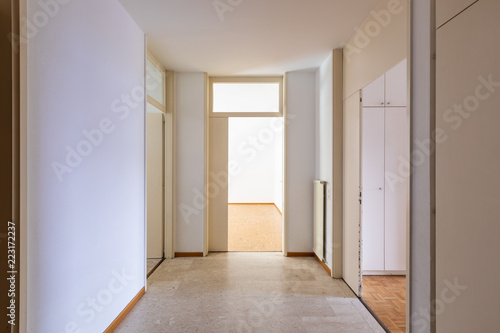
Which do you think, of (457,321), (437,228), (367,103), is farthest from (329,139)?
(457,321)

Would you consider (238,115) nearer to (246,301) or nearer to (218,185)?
(218,185)

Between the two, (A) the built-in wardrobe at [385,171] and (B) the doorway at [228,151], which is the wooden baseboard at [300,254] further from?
(A) the built-in wardrobe at [385,171]

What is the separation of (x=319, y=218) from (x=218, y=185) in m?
1.71

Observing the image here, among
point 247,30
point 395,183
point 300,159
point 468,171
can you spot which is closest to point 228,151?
point 300,159

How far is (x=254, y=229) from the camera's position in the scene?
6484mm

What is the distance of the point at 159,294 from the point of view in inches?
126

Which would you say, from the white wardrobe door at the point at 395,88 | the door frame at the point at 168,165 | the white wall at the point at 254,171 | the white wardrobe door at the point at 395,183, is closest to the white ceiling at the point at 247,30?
the door frame at the point at 168,165

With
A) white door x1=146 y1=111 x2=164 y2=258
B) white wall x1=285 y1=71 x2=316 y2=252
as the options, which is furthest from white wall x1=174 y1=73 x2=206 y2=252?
white wall x1=285 y1=71 x2=316 y2=252

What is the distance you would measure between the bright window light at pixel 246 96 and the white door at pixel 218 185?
11.0 inches

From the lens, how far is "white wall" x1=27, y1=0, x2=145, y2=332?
1.58 metres

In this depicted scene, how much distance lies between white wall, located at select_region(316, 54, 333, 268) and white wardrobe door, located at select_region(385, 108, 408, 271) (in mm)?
671

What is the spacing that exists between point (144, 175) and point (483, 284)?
118 inches

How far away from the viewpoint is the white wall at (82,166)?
158 cm

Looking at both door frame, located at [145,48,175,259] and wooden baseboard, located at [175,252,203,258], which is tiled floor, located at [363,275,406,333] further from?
door frame, located at [145,48,175,259]
